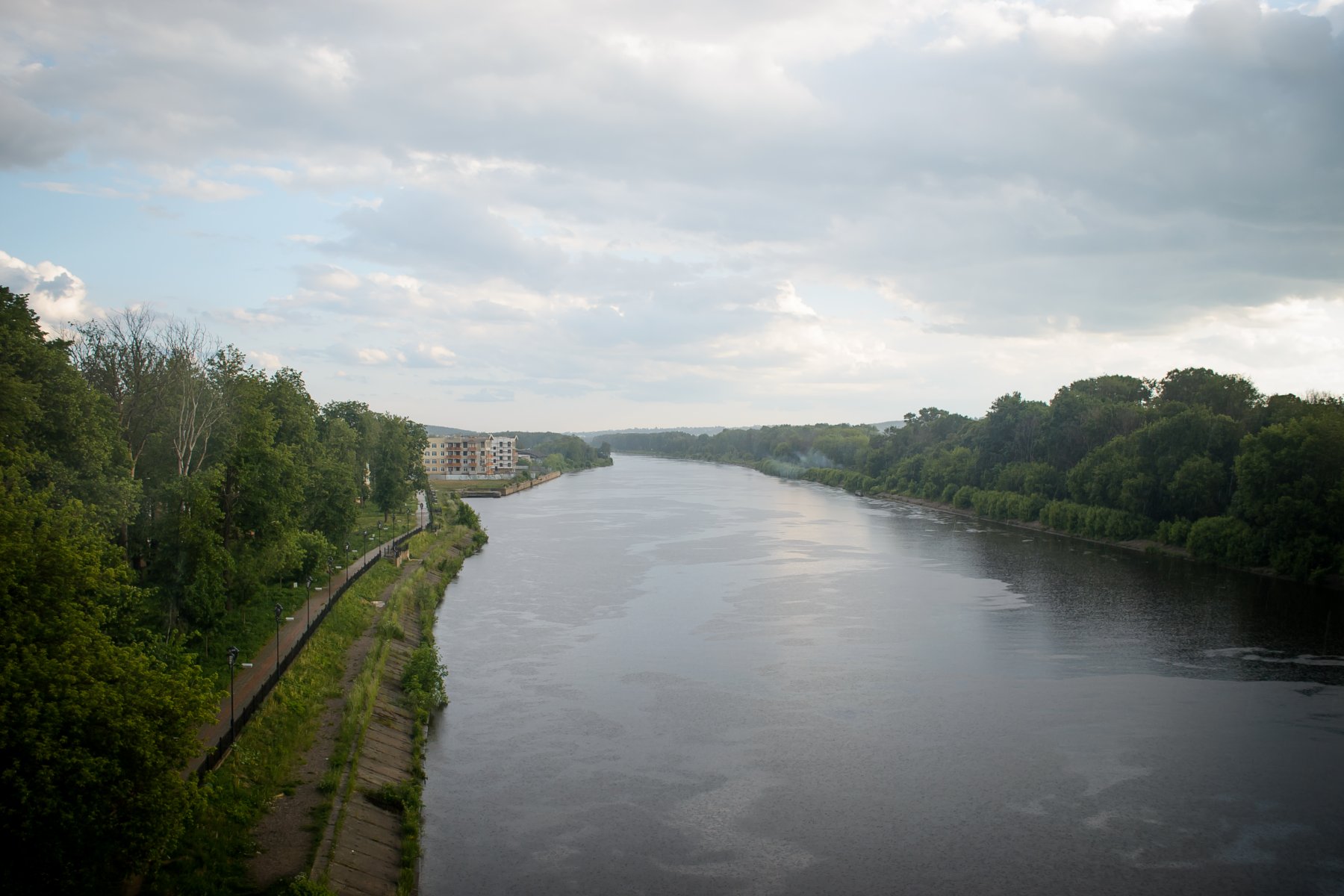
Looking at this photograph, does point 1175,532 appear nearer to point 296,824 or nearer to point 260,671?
point 260,671

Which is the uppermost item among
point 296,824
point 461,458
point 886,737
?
point 461,458

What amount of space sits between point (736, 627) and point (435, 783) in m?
11.7

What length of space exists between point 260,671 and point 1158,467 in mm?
37913

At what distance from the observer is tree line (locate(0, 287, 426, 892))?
796cm

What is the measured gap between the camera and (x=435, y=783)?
1365cm

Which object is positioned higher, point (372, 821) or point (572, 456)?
point (572, 456)

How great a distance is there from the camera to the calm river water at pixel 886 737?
11422 mm

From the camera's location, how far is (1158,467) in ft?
133

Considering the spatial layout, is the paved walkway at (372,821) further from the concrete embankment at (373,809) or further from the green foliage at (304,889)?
the green foliage at (304,889)

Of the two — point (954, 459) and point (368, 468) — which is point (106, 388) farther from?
point (954, 459)

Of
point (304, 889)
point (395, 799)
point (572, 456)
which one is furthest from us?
point (572, 456)

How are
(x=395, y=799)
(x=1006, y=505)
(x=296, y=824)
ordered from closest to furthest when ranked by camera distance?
(x=296, y=824) < (x=395, y=799) < (x=1006, y=505)

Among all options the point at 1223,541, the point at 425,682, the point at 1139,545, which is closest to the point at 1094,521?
the point at 1139,545

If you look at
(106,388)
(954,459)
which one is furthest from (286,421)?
(954,459)
